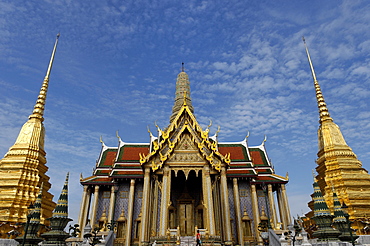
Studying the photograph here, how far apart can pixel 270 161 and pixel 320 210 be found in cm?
1603

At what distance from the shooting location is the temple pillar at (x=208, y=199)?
1548 centimetres

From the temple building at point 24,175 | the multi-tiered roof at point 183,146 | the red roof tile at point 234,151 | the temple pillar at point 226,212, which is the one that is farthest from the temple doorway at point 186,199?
the temple building at point 24,175

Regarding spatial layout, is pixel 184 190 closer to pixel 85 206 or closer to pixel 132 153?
pixel 132 153

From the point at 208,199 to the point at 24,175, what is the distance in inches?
537

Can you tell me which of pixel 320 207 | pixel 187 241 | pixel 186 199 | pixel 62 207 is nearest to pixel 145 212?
pixel 186 199

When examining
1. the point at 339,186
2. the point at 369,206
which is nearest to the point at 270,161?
the point at 339,186

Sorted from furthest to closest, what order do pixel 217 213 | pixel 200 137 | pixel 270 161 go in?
pixel 270 161, pixel 200 137, pixel 217 213

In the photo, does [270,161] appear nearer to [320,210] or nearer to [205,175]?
[205,175]

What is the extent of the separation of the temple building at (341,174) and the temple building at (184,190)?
11.8 feet

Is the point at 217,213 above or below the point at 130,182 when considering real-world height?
below

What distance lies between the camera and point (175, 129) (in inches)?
763

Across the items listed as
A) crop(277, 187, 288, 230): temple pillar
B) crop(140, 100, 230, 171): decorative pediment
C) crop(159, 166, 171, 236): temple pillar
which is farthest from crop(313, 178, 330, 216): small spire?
crop(277, 187, 288, 230): temple pillar

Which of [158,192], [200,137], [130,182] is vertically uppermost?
[200,137]

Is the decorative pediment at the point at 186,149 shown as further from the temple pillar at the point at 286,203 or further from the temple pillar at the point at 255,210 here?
the temple pillar at the point at 286,203
